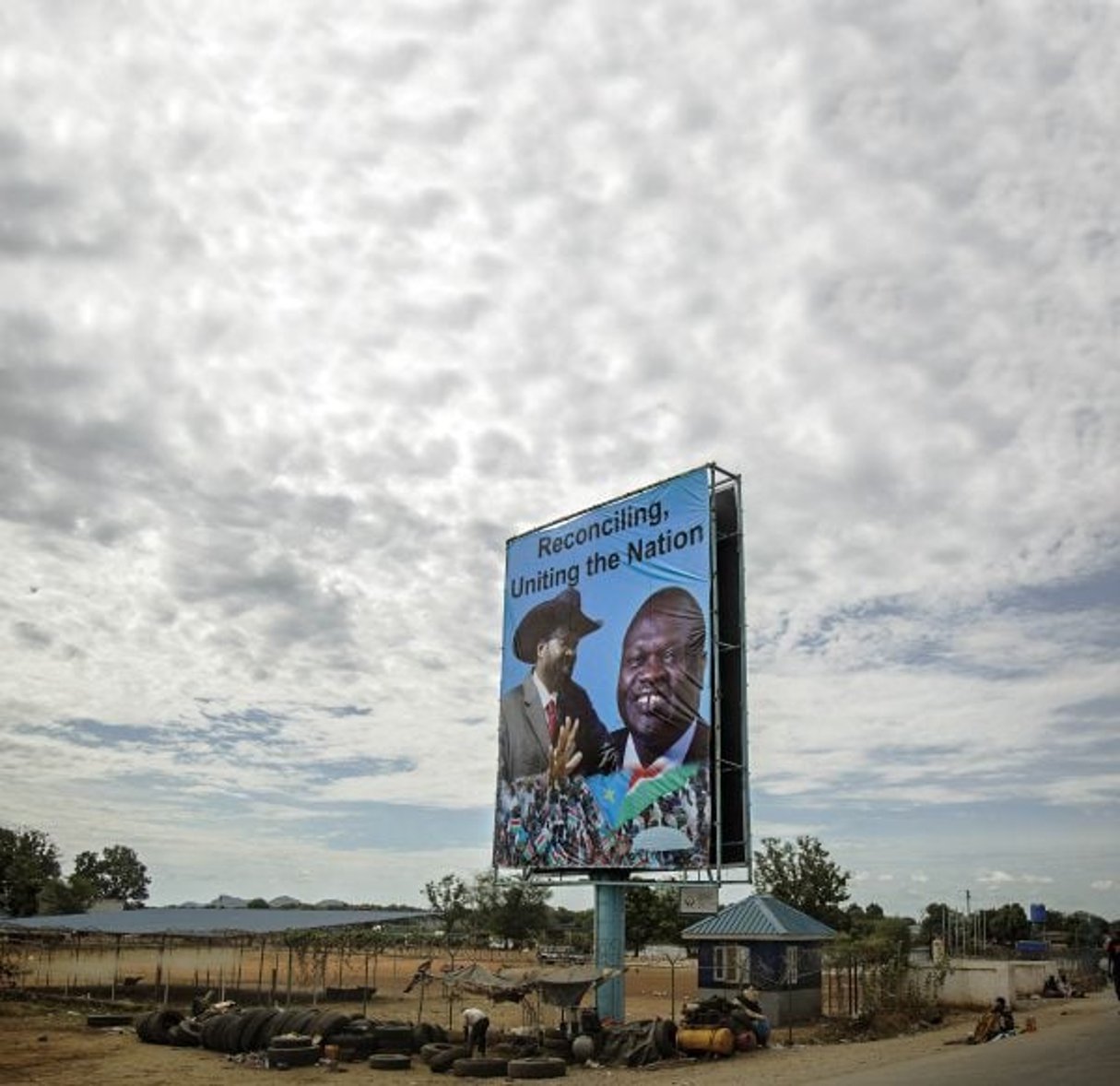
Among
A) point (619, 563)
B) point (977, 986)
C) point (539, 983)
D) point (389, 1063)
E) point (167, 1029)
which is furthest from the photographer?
point (977, 986)

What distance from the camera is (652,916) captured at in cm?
7656

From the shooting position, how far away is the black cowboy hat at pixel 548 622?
32.2 m

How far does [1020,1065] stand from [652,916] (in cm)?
5945

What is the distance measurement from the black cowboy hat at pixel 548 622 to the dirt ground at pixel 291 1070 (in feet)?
36.9

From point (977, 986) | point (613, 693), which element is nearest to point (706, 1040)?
point (613, 693)

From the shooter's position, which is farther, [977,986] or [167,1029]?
[977,986]

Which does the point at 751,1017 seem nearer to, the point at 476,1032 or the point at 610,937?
the point at 610,937

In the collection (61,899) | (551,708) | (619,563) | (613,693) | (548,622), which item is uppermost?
(619,563)

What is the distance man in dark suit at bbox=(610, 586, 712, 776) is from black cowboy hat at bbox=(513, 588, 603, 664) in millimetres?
2064

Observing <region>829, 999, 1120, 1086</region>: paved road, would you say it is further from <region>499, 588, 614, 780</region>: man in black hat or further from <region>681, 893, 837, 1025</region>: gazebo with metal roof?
<region>499, 588, 614, 780</region>: man in black hat

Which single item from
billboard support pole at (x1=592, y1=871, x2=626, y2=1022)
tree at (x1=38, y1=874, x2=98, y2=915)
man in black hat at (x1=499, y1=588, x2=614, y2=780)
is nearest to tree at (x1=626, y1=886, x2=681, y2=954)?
man in black hat at (x1=499, y1=588, x2=614, y2=780)

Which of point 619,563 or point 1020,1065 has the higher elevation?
point 619,563

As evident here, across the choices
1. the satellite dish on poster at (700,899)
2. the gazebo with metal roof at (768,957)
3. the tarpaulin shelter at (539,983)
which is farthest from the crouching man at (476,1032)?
the gazebo with metal roof at (768,957)

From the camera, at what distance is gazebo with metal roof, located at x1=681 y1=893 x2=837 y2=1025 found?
34875 mm
